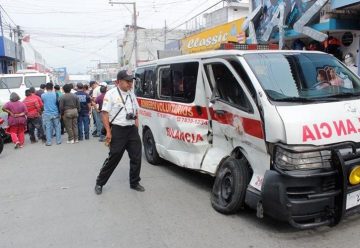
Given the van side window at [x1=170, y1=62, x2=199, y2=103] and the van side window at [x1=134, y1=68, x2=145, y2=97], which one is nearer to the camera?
the van side window at [x1=170, y1=62, x2=199, y2=103]

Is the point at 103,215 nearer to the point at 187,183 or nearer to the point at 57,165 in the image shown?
the point at 187,183

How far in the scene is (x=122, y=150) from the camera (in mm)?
6066

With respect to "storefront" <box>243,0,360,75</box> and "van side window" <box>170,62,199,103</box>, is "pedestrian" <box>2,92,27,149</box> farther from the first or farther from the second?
"storefront" <box>243,0,360,75</box>

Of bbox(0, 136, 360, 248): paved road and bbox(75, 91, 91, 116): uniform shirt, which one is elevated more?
bbox(75, 91, 91, 116): uniform shirt

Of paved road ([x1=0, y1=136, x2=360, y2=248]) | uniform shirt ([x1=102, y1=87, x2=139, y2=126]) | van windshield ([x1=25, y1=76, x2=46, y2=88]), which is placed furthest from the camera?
van windshield ([x1=25, y1=76, x2=46, y2=88])

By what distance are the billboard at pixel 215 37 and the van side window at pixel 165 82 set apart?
6588 millimetres

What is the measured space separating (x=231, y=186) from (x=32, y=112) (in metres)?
8.67

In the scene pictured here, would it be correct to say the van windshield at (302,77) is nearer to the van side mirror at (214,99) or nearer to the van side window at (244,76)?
the van side window at (244,76)

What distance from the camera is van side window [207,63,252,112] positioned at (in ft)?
16.1

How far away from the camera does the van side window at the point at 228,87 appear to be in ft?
16.1

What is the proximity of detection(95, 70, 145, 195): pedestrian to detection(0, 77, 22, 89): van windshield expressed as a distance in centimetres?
1111

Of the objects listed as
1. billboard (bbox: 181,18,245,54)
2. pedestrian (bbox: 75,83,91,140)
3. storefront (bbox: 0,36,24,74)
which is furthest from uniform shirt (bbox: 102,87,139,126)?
storefront (bbox: 0,36,24,74)

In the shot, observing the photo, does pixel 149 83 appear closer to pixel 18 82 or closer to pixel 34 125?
pixel 34 125

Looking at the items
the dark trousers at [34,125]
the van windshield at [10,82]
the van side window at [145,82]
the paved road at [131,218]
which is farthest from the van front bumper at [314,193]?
the van windshield at [10,82]
